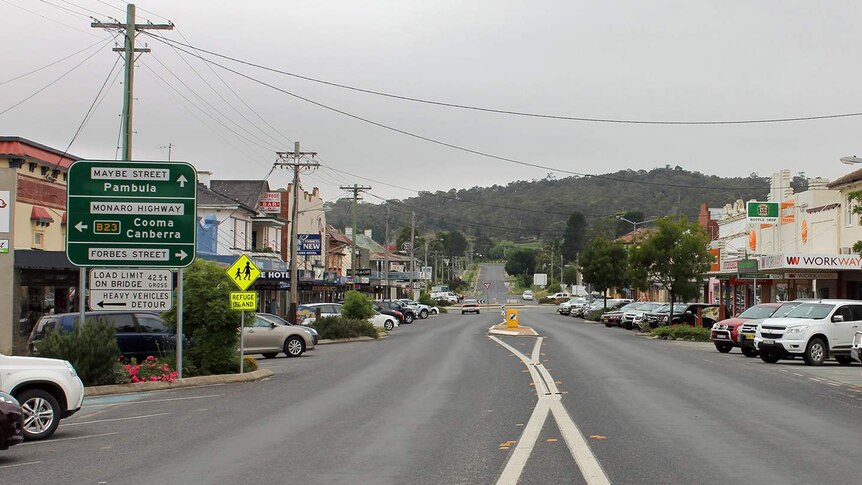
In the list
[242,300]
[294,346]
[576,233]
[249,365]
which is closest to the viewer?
[242,300]

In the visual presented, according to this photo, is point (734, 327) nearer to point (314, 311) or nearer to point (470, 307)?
point (314, 311)

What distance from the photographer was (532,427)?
12945 millimetres

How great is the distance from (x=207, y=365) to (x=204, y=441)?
10.9m

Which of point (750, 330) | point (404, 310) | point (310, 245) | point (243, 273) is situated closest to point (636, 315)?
point (404, 310)

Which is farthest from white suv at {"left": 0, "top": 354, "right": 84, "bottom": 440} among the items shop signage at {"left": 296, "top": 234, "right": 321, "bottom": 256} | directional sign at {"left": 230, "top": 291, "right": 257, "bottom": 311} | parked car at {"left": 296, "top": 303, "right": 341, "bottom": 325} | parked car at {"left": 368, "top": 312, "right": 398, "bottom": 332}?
shop signage at {"left": 296, "top": 234, "right": 321, "bottom": 256}

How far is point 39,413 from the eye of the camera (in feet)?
43.5

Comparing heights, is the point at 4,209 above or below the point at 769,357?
above

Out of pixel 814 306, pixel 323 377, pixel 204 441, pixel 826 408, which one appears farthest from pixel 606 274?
pixel 204 441

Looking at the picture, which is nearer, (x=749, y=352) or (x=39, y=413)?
(x=39, y=413)

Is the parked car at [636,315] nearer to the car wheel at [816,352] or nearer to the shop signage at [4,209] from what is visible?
the car wheel at [816,352]

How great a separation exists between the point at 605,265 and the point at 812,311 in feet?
154

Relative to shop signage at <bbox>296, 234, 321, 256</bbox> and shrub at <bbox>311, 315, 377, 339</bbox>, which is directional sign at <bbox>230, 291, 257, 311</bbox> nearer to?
shrub at <bbox>311, 315, 377, 339</bbox>

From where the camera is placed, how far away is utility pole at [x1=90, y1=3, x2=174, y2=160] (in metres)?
24.8

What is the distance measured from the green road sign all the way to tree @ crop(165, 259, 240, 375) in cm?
146
